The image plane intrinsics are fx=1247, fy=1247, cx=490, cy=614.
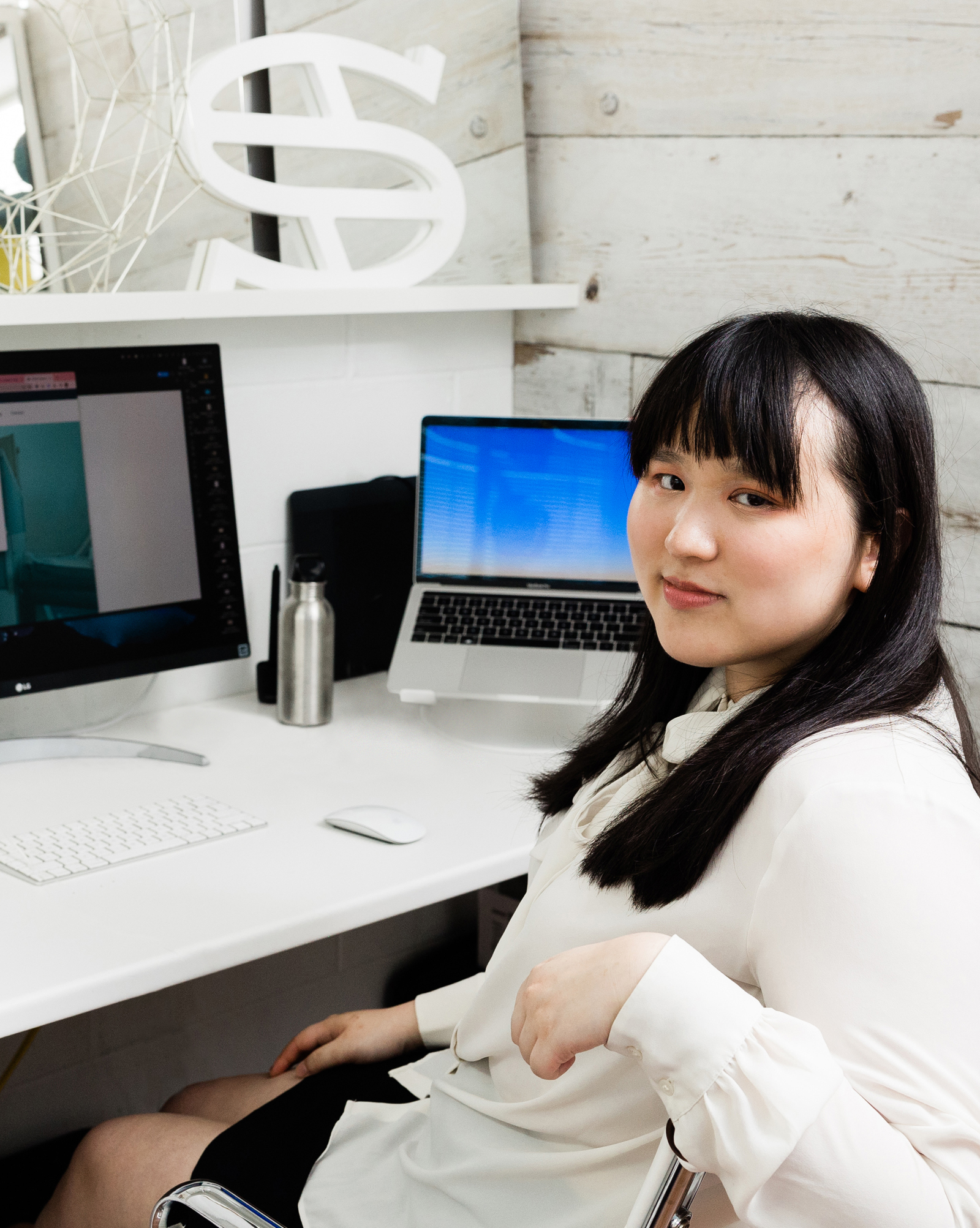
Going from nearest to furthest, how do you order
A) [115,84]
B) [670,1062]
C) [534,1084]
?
[670,1062] → [534,1084] → [115,84]

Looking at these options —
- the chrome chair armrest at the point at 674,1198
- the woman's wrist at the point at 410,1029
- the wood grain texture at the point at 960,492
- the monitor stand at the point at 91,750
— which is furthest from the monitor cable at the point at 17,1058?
the wood grain texture at the point at 960,492

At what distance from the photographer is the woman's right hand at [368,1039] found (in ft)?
3.93

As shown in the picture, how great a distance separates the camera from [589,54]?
194 cm

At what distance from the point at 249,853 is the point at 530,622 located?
599 mm

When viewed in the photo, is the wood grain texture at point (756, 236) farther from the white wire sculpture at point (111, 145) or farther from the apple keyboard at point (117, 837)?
the apple keyboard at point (117, 837)

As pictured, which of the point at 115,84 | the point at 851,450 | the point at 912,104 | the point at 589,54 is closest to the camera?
the point at 851,450

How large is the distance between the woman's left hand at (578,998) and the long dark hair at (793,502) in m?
0.10

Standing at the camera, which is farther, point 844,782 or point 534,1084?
point 534,1084

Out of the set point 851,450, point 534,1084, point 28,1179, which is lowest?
point 28,1179

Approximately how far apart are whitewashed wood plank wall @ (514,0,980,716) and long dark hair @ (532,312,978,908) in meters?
0.74

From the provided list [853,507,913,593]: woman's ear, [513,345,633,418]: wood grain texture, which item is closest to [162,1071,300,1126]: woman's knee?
[853,507,913,593]: woman's ear

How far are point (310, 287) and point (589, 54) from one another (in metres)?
0.60

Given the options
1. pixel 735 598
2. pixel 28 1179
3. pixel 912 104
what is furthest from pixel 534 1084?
pixel 912 104

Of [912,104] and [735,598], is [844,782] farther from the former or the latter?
[912,104]
